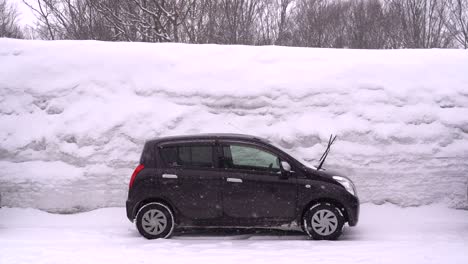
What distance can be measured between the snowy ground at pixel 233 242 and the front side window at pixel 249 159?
1.21 m

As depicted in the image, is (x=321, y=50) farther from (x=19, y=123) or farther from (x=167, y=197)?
(x=19, y=123)

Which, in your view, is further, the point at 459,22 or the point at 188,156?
the point at 459,22

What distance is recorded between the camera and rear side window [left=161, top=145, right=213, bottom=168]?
8422 millimetres

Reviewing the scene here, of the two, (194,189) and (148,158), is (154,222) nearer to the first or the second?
(194,189)

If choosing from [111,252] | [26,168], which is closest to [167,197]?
[111,252]

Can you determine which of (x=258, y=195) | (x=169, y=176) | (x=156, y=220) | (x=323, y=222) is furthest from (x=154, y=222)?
(x=323, y=222)

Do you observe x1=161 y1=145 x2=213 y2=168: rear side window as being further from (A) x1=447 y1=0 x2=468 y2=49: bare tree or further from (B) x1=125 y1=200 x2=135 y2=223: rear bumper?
(A) x1=447 y1=0 x2=468 y2=49: bare tree

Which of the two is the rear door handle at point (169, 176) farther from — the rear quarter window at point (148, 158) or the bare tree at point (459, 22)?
the bare tree at point (459, 22)

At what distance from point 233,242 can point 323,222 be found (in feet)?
4.84

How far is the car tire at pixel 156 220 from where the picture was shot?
827cm

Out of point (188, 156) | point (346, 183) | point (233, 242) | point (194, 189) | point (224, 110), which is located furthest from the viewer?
point (224, 110)

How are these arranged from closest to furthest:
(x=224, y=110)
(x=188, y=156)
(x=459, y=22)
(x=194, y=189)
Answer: (x=194, y=189) < (x=188, y=156) < (x=224, y=110) < (x=459, y=22)

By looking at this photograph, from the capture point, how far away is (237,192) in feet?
26.9

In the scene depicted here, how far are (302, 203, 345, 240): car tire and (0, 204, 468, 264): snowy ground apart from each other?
0.22 metres
